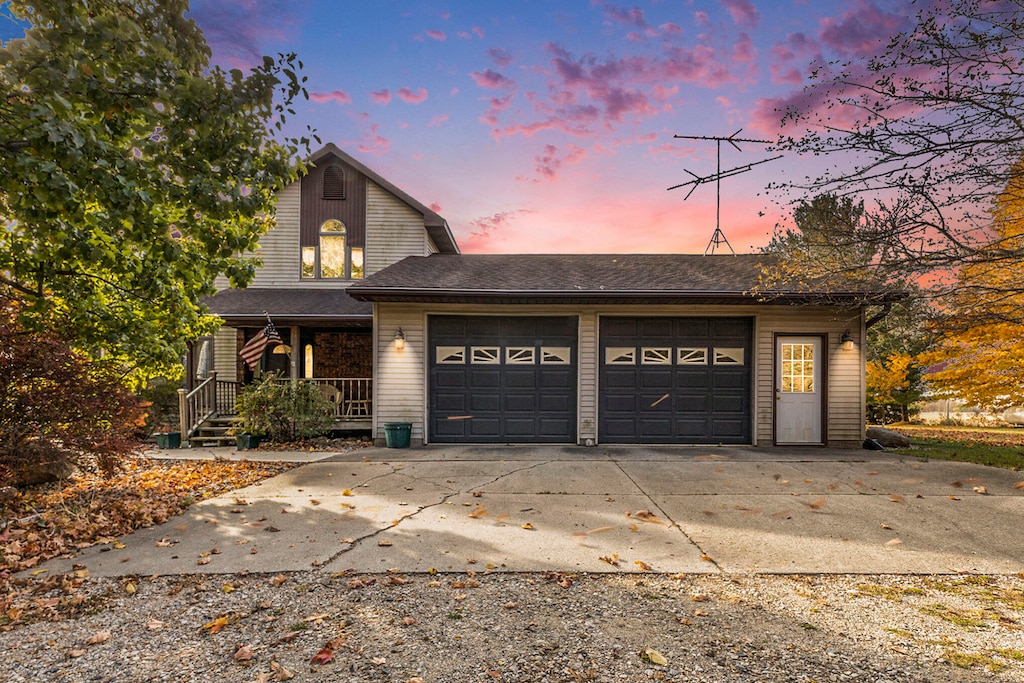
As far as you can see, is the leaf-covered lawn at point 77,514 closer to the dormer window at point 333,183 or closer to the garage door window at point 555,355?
the garage door window at point 555,355

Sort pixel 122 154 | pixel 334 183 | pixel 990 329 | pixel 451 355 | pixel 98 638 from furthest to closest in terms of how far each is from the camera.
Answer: pixel 334 183 < pixel 451 355 < pixel 990 329 < pixel 122 154 < pixel 98 638

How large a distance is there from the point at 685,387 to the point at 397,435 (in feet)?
19.8

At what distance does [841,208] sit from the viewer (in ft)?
28.1

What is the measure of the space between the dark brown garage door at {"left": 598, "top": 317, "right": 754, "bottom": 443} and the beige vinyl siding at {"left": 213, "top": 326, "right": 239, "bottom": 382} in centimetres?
1012

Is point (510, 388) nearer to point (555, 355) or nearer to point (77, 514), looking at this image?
point (555, 355)

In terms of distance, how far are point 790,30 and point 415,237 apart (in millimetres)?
9789

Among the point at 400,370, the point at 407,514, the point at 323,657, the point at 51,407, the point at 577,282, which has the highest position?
the point at 577,282

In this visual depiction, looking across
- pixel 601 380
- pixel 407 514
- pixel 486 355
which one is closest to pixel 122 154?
pixel 407 514

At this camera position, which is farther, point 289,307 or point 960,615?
point 289,307

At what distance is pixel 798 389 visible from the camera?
1098cm

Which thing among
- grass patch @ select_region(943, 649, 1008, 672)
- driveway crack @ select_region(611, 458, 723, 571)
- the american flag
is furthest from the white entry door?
the american flag

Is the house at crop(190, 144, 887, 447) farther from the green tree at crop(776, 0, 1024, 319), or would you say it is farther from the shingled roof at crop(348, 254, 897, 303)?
the green tree at crop(776, 0, 1024, 319)

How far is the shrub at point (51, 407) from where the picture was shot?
533 centimetres

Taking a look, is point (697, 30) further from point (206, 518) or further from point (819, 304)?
point (206, 518)
